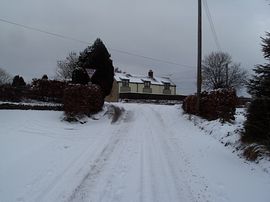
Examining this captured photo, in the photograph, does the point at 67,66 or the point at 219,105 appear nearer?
the point at 219,105

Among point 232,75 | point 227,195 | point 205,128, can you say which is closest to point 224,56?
point 232,75

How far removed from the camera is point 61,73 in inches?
2494

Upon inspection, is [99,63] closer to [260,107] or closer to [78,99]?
[78,99]

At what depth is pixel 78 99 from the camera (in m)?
19.3

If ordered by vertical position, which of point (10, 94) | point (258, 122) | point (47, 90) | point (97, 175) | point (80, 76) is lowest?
point (97, 175)

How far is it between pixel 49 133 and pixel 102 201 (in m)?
8.74

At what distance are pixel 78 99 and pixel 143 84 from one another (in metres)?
58.7

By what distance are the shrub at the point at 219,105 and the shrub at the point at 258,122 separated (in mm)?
5234

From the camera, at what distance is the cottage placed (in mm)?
73938

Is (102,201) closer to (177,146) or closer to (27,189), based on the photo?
(27,189)

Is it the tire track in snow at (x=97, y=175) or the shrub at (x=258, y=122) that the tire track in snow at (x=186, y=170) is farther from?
the shrub at (x=258, y=122)

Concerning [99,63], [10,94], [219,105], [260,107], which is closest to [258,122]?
[260,107]

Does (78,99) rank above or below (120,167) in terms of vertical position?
above

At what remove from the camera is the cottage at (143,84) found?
73.9 metres
